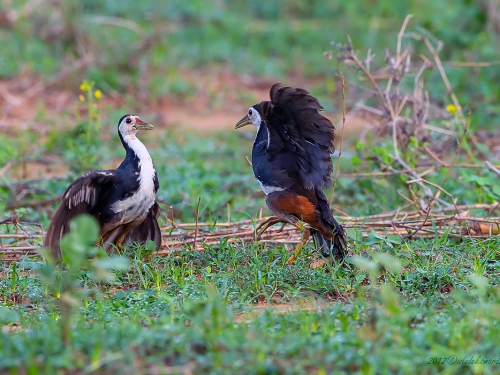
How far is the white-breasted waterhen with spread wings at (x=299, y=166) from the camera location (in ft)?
15.9

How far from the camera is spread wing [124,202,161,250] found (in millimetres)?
5321

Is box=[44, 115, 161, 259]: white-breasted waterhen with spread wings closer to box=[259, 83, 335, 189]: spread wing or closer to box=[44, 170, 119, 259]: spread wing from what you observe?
box=[44, 170, 119, 259]: spread wing

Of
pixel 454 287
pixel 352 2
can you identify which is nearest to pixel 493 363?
pixel 454 287

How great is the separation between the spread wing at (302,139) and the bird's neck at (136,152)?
85cm

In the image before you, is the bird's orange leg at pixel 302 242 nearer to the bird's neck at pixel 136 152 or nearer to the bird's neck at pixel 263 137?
the bird's neck at pixel 263 137

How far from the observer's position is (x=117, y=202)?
16.7ft

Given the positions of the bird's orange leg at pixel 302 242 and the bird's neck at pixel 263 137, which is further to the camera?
the bird's neck at pixel 263 137

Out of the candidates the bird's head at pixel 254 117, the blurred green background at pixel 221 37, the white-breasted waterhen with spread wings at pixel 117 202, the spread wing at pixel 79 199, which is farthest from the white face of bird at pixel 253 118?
the blurred green background at pixel 221 37

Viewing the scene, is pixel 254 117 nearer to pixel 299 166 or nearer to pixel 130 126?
pixel 299 166

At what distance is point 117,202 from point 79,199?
27cm

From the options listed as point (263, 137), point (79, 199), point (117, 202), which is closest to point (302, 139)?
point (263, 137)

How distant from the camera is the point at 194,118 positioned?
984 cm

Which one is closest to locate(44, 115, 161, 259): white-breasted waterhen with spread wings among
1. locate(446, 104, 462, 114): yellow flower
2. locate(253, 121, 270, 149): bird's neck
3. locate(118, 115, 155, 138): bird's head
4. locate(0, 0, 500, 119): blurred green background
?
locate(118, 115, 155, 138): bird's head

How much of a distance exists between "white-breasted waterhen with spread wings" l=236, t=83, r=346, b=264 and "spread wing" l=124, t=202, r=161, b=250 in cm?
79
